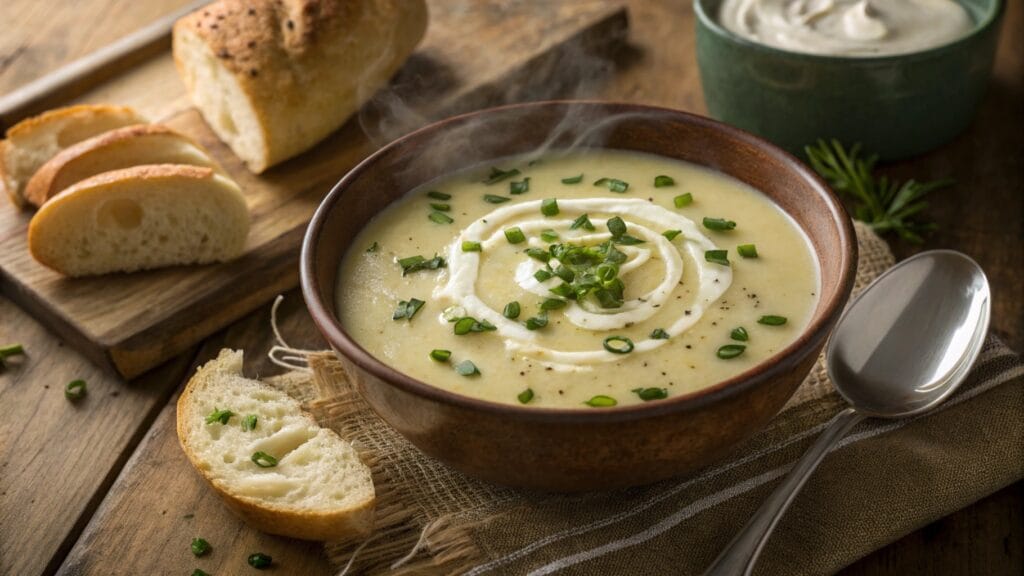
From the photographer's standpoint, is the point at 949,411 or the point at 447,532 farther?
the point at 949,411

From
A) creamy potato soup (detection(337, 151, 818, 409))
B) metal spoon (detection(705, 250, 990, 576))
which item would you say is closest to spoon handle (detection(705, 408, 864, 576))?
metal spoon (detection(705, 250, 990, 576))

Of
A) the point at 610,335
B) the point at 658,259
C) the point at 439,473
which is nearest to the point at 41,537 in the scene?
the point at 439,473

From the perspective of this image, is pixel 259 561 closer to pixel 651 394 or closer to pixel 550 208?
pixel 651 394

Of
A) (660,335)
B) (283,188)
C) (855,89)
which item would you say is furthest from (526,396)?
(855,89)

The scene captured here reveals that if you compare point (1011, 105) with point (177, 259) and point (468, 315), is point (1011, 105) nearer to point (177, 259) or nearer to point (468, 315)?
point (468, 315)

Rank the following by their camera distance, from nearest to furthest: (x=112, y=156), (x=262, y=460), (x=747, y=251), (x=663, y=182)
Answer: (x=262, y=460) → (x=747, y=251) → (x=663, y=182) → (x=112, y=156)

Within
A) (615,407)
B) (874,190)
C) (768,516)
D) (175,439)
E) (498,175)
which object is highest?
(615,407)
